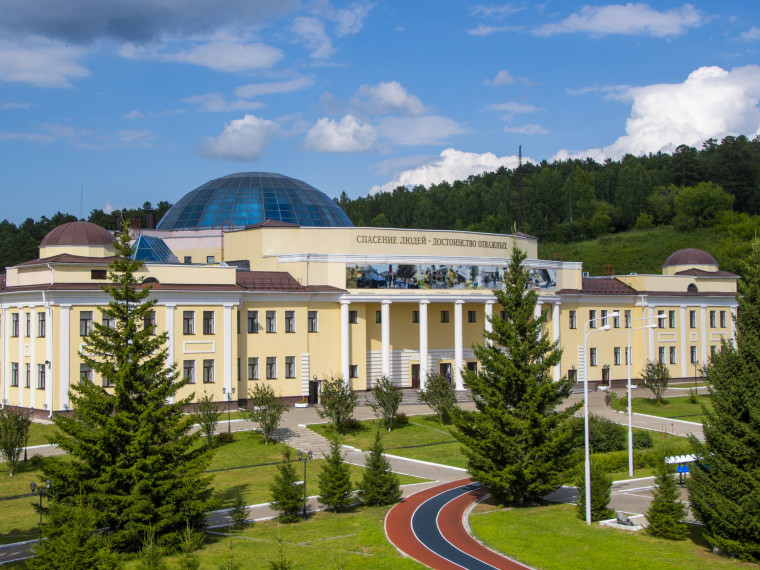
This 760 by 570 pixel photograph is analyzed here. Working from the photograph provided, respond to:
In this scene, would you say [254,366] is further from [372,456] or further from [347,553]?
[347,553]

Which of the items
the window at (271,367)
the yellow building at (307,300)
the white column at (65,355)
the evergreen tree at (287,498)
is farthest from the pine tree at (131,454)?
the window at (271,367)

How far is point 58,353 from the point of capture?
155 ft

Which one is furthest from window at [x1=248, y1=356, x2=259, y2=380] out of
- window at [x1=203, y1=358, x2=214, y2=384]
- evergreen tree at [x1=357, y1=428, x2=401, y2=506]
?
evergreen tree at [x1=357, y1=428, x2=401, y2=506]

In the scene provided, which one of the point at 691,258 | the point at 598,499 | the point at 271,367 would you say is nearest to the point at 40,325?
A: the point at 271,367

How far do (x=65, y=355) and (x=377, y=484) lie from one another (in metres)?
22.4

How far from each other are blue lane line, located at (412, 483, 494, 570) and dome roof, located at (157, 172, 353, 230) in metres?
35.8

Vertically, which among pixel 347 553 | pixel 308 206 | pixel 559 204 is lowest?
pixel 347 553

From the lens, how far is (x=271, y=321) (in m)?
55.8

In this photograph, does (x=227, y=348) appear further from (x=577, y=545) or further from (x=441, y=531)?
(x=577, y=545)

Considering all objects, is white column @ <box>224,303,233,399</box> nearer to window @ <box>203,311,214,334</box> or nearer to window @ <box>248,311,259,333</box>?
window @ <box>203,311,214,334</box>

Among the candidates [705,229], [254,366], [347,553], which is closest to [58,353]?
[254,366]

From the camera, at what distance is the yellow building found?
4909cm

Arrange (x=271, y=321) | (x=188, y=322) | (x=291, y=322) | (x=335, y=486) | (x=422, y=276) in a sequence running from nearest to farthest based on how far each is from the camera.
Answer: (x=335, y=486), (x=188, y=322), (x=271, y=321), (x=291, y=322), (x=422, y=276)

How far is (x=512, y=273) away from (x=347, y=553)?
1376cm
